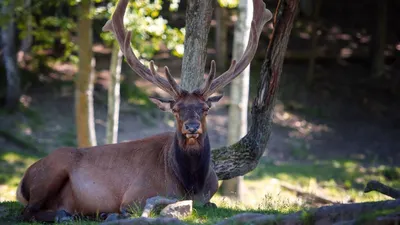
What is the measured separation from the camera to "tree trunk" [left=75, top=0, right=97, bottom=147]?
589 inches

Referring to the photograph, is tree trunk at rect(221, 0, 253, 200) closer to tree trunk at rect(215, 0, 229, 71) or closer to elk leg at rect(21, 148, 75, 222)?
elk leg at rect(21, 148, 75, 222)

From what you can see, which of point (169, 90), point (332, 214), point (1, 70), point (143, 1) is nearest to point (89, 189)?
point (169, 90)

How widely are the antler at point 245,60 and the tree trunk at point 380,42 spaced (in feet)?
48.5

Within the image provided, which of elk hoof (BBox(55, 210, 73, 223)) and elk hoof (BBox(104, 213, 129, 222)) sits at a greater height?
elk hoof (BBox(104, 213, 129, 222))

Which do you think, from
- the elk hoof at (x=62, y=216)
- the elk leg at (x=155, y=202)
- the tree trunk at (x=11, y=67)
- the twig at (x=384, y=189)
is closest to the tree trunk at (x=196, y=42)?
the elk hoof at (x=62, y=216)

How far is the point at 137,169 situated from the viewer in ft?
29.8

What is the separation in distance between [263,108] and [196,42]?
147 cm

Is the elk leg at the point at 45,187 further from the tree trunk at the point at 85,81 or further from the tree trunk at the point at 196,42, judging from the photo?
the tree trunk at the point at 85,81

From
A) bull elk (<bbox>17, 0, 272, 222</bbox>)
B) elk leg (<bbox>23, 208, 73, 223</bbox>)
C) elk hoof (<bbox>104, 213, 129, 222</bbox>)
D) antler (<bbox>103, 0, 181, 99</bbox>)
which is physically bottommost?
elk leg (<bbox>23, 208, 73, 223</bbox>)

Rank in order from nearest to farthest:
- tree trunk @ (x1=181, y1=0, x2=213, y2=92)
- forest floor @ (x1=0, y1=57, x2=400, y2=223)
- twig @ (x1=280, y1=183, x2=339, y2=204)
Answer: tree trunk @ (x1=181, y1=0, x2=213, y2=92) < twig @ (x1=280, y1=183, x2=339, y2=204) < forest floor @ (x1=0, y1=57, x2=400, y2=223)

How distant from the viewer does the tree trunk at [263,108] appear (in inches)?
391

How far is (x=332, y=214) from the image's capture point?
586 centimetres

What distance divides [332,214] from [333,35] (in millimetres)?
20845

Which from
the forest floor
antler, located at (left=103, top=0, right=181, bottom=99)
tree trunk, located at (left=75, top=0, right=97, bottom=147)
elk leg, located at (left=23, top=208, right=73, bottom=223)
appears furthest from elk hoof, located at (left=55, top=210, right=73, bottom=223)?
tree trunk, located at (left=75, top=0, right=97, bottom=147)
